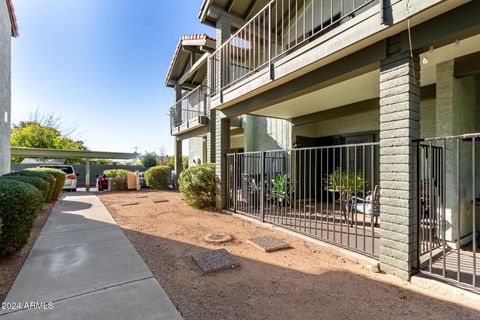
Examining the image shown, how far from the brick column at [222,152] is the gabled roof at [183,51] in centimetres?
473

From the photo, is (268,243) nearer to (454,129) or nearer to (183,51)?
(454,129)

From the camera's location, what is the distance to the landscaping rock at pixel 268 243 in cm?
447

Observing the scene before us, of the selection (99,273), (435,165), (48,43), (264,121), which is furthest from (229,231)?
(48,43)

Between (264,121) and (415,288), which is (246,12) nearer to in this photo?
(264,121)

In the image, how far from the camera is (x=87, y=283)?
10.3 ft

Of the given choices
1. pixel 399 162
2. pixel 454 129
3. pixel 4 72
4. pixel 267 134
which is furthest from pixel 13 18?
pixel 454 129

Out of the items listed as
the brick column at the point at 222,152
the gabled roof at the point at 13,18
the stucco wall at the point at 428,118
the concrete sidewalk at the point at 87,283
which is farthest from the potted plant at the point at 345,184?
the gabled roof at the point at 13,18

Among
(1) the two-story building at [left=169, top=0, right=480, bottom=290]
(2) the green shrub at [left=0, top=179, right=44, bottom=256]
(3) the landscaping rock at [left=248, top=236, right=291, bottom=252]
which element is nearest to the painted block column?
(1) the two-story building at [left=169, top=0, right=480, bottom=290]

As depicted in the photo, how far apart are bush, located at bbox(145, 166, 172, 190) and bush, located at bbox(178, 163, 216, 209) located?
823 centimetres

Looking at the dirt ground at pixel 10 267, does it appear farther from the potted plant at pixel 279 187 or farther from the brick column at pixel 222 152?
the potted plant at pixel 279 187

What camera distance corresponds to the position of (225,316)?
8.20ft

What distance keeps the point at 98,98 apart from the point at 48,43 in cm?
1260

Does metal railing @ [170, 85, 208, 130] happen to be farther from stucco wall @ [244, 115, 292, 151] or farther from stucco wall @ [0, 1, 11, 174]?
stucco wall @ [0, 1, 11, 174]

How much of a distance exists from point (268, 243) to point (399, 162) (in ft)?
8.78
